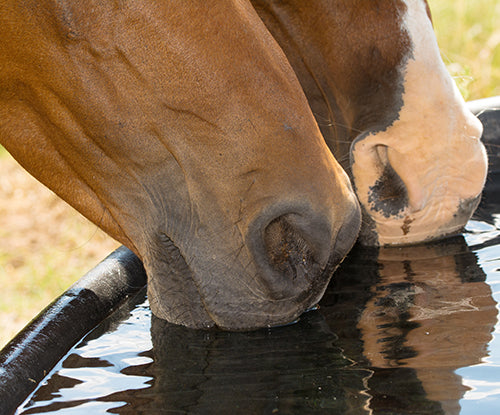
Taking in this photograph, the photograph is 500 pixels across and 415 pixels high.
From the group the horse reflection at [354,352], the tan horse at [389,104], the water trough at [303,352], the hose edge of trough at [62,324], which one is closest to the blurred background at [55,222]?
the hose edge of trough at [62,324]

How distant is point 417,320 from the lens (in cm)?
140

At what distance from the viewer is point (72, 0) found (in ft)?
4.13

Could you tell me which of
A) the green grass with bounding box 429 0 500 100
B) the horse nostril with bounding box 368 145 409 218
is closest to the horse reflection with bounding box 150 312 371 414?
the horse nostril with bounding box 368 145 409 218

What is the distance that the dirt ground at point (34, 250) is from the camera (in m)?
2.93

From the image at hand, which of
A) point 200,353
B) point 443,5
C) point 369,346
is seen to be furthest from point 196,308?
point 443,5

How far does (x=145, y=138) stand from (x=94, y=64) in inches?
6.3

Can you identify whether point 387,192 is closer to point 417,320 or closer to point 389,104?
point 389,104

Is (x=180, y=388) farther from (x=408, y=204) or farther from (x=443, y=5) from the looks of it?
(x=443, y=5)

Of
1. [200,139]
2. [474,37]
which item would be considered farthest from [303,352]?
[474,37]

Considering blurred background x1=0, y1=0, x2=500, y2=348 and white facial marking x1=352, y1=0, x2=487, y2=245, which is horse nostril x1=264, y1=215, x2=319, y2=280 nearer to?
white facial marking x1=352, y1=0, x2=487, y2=245

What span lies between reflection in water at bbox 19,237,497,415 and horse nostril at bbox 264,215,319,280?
14 centimetres

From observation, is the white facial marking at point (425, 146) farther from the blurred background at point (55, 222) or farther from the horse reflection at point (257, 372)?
the blurred background at point (55, 222)

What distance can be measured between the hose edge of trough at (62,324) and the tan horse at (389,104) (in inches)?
24.2

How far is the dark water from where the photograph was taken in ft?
3.74
